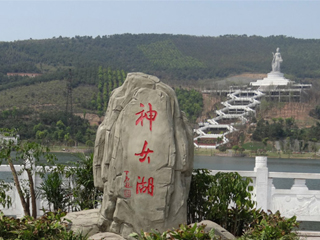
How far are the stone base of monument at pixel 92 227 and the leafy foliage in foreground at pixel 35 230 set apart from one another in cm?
17

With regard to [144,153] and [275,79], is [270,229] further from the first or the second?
[275,79]

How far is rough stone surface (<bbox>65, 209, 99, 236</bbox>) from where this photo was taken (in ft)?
17.4

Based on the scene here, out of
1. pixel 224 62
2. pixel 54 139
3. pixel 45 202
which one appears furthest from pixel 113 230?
pixel 224 62

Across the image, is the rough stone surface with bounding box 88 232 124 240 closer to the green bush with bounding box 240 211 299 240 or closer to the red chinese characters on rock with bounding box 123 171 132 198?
the red chinese characters on rock with bounding box 123 171 132 198

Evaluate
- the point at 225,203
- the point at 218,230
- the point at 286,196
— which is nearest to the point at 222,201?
the point at 225,203

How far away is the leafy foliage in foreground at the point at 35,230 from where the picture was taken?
488 centimetres

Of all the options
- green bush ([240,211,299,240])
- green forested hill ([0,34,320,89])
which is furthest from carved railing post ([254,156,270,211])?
green forested hill ([0,34,320,89])

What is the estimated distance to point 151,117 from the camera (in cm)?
535

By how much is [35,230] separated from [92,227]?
0.65 m

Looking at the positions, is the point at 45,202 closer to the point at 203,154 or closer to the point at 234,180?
the point at 234,180

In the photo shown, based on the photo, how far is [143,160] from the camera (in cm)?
524

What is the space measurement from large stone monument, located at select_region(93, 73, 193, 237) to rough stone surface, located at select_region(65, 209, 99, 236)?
0.25 feet

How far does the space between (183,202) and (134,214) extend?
0.47 m

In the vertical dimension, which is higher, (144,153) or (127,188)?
(144,153)
